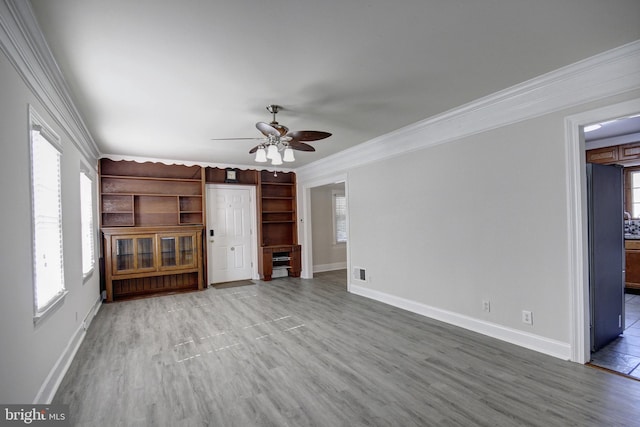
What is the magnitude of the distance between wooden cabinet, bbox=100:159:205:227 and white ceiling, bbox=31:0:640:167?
227 centimetres

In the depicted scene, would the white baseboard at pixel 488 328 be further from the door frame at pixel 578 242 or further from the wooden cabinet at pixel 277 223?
the wooden cabinet at pixel 277 223

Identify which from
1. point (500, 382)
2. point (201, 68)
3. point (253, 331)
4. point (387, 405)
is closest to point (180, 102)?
point (201, 68)

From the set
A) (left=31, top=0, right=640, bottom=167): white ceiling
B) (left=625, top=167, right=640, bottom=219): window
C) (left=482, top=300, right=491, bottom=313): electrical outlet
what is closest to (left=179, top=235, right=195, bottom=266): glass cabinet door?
(left=31, top=0, right=640, bottom=167): white ceiling

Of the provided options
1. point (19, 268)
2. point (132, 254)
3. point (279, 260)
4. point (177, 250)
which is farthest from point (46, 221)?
point (279, 260)

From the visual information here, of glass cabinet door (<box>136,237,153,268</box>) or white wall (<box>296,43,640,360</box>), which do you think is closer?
white wall (<box>296,43,640,360</box>)

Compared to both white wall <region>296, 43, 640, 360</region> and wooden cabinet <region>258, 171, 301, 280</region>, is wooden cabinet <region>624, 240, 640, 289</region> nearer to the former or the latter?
white wall <region>296, 43, 640, 360</region>

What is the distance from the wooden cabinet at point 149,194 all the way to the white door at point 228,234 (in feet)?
1.16

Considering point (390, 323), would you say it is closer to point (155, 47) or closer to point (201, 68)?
point (201, 68)

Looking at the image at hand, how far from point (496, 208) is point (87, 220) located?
5413 millimetres

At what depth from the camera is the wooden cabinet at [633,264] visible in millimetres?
4902

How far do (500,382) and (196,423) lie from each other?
226 centimetres

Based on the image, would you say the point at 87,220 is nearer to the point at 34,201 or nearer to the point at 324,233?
the point at 34,201

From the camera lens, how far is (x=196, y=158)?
236 inches

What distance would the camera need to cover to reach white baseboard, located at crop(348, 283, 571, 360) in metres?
2.80
